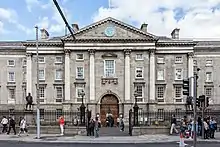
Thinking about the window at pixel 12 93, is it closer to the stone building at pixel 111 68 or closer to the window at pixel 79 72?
the stone building at pixel 111 68

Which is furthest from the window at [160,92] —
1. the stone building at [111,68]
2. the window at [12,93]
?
the window at [12,93]

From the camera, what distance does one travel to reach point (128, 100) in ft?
206

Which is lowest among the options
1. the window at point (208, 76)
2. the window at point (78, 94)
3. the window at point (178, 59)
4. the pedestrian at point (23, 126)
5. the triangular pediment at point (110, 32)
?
the pedestrian at point (23, 126)

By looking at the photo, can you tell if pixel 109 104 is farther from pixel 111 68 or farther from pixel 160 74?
pixel 160 74

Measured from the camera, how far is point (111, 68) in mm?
64438

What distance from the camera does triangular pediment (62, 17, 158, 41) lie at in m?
63.7

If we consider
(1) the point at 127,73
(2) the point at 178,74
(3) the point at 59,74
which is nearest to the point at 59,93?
(3) the point at 59,74

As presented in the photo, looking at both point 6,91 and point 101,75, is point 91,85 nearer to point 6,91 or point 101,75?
point 101,75

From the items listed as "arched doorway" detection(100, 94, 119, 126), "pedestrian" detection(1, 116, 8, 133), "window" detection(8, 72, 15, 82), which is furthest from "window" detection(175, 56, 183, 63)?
"pedestrian" detection(1, 116, 8, 133)

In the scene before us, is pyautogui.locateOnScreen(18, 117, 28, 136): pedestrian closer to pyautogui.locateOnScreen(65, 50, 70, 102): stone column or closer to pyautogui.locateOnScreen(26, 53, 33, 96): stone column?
pyautogui.locateOnScreen(65, 50, 70, 102): stone column

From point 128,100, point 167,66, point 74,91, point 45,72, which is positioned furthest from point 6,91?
point 167,66

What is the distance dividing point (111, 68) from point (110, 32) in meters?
5.97

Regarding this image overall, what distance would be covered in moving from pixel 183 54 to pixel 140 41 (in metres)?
8.11

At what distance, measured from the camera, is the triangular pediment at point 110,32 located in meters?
63.7
